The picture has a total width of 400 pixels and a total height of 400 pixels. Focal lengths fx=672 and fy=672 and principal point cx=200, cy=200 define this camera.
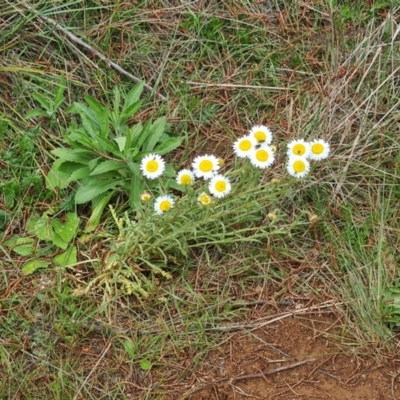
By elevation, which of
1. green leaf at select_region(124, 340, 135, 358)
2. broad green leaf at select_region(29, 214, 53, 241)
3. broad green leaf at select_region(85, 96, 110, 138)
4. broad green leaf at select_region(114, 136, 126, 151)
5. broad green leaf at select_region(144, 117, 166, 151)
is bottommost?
green leaf at select_region(124, 340, 135, 358)

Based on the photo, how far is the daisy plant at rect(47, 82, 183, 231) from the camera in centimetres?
266

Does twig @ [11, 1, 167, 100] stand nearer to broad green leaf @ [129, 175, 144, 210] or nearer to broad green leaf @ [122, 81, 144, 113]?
broad green leaf @ [122, 81, 144, 113]

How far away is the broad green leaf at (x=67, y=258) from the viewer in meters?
2.64

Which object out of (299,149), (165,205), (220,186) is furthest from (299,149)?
(165,205)

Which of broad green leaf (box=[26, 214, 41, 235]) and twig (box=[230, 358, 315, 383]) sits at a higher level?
broad green leaf (box=[26, 214, 41, 235])

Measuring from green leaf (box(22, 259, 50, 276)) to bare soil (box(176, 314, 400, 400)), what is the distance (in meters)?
0.74

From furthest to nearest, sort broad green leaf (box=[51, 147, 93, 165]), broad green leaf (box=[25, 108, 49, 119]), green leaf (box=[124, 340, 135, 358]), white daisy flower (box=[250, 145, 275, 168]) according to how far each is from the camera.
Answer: broad green leaf (box=[25, 108, 49, 119])
broad green leaf (box=[51, 147, 93, 165])
green leaf (box=[124, 340, 135, 358])
white daisy flower (box=[250, 145, 275, 168])

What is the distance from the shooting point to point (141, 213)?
2.46 metres

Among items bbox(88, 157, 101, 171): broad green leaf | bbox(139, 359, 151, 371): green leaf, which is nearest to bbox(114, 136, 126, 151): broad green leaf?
bbox(88, 157, 101, 171): broad green leaf

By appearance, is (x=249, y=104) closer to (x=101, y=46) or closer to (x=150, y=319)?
(x=101, y=46)

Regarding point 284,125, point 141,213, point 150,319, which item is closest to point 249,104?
point 284,125

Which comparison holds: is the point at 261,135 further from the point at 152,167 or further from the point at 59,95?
the point at 59,95

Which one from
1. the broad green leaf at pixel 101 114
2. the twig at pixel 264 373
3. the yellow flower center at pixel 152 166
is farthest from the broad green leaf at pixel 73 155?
the twig at pixel 264 373

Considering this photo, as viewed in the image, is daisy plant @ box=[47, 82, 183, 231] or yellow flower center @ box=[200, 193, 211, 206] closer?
yellow flower center @ box=[200, 193, 211, 206]
